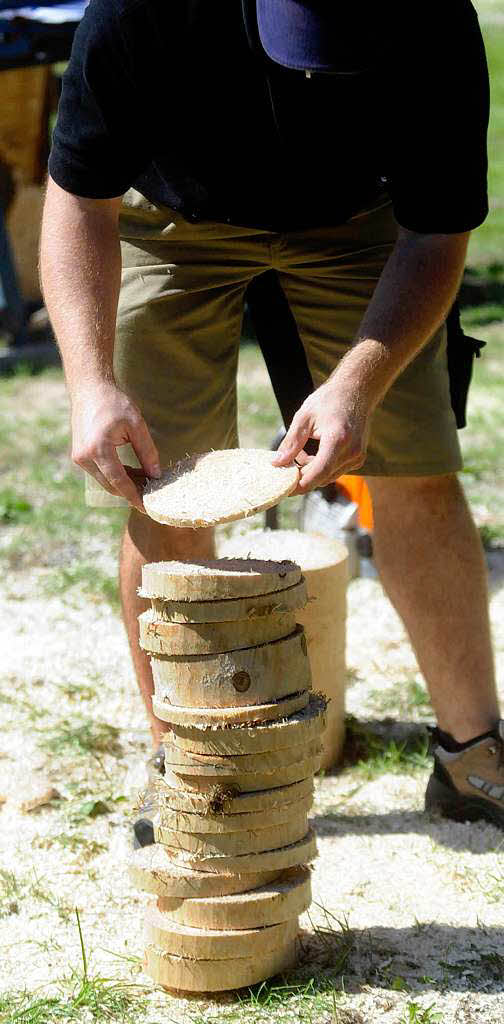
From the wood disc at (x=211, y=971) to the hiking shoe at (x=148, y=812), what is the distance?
44 centimetres

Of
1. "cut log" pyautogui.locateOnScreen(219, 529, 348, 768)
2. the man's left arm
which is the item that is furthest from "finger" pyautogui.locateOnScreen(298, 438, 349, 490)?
"cut log" pyautogui.locateOnScreen(219, 529, 348, 768)

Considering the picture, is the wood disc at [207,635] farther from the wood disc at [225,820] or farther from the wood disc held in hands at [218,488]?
the wood disc at [225,820]

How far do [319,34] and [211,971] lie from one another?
5.57 ft

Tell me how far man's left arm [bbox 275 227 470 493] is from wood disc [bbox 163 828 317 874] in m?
0.67

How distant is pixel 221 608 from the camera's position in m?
2.16

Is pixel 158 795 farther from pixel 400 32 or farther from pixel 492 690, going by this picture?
pixel 400 32

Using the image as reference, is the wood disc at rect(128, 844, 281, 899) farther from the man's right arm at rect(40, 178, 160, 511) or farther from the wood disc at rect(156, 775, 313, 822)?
the man's right arm at rect(40, 178, 160, 511)

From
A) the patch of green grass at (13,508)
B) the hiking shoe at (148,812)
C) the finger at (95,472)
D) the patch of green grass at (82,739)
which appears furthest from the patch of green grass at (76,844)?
the patch of green grass at (13,508)

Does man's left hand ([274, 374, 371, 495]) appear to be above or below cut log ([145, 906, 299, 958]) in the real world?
above

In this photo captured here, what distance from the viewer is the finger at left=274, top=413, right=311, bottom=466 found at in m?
2.25

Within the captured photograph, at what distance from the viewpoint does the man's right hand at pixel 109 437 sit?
89.7 inches

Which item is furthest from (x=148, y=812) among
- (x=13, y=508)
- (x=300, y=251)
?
(x=13, y=508)

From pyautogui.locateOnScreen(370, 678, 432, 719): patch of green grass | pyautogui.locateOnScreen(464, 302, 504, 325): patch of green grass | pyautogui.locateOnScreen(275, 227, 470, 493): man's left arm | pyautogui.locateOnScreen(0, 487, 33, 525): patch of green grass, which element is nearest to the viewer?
pyautogui.locateOnScreen(275, 227, 470, 493): man's left arm

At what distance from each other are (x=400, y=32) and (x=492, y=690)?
4.95 ft
